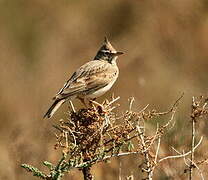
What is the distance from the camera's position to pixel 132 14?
15672mm

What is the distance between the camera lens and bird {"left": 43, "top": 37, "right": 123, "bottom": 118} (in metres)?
6.74

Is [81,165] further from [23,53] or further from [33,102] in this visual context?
[23,53]

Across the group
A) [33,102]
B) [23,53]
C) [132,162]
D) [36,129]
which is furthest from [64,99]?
[23,53]

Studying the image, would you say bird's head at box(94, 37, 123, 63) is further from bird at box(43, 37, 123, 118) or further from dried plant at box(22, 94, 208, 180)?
dried plant at box(22, 94, 208, 180)

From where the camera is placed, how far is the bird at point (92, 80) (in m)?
6.74

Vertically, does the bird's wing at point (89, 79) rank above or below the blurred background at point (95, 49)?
below

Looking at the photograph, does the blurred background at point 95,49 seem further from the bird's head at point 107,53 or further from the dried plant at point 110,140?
the dried plant at point 110,140

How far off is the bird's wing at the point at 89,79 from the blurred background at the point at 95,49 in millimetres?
1038

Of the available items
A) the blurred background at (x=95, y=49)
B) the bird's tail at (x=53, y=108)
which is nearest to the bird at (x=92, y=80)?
the bird's tail at (x=53, y=108)

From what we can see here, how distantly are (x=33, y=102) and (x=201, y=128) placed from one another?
5.31 m

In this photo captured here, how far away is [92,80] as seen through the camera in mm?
7242

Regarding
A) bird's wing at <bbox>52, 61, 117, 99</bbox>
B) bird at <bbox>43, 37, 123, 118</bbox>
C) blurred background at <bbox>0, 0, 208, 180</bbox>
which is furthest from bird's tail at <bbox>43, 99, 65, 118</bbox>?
blurred background at <bbox>0, 0, 208, 180</bbox>

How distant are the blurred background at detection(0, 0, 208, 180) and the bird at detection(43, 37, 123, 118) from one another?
100cm

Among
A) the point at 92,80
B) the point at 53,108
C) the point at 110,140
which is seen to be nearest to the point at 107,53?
the point at 92,80
